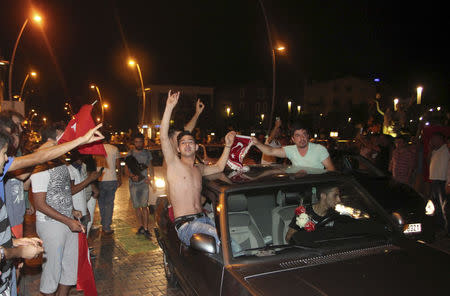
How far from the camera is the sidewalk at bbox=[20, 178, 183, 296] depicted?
498 cm

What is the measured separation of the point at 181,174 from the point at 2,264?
6.38 ft

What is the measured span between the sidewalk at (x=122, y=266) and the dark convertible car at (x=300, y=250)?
3.34ft

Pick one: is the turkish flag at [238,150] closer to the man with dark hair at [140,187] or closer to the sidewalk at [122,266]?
the sidewalk at [122,266]

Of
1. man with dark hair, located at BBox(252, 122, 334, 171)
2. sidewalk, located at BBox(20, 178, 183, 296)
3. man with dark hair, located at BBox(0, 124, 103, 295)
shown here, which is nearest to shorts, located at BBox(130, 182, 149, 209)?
sidewalk, located at BBox(20, 178, 183, 296)

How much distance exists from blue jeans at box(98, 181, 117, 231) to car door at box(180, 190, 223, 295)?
4.10m

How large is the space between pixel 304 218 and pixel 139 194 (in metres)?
4.84

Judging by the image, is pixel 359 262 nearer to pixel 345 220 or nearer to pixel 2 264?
pixel 345 220

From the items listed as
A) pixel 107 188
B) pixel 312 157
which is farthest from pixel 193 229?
pixel 107 188

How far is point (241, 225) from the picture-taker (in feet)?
13.2

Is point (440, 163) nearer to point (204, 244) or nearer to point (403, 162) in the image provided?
point (403, 162)

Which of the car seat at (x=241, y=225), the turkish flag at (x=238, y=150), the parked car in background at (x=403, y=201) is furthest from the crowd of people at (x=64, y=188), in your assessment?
the parked car in background at (x=403, y=201)

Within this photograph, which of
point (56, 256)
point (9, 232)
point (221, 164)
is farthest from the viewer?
point (221, 164)

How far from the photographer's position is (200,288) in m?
3.28

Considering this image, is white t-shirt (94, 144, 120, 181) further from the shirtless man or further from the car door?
the car door
